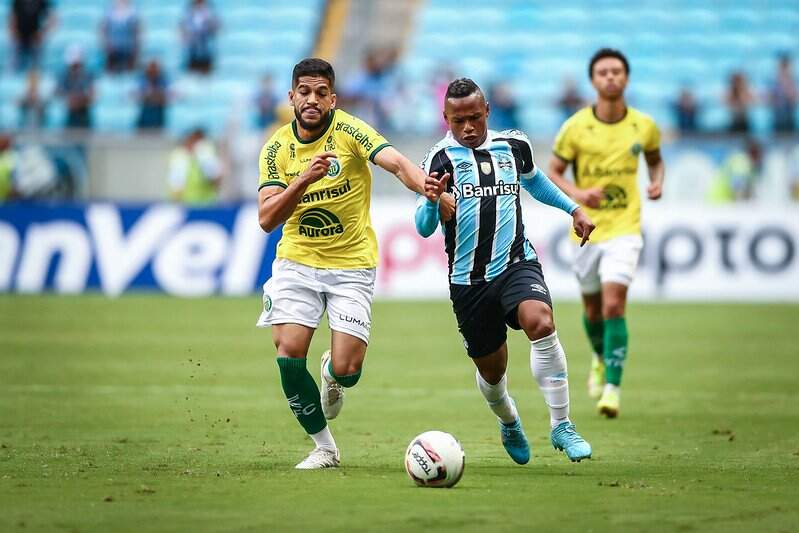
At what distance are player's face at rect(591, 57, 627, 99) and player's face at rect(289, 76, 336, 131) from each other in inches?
156

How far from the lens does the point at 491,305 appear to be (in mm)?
8094

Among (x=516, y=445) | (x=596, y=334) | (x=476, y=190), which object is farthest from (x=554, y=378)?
(x=596, y=334)

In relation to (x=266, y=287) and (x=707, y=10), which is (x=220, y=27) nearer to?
(x=707, y=10)

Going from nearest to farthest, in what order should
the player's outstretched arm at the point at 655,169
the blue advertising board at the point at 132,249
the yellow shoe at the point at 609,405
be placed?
the yellow shoe at the point at 609,405 → the player's outstretched arm at the point at 655,169 → the blue advertising board at the point at 132,249

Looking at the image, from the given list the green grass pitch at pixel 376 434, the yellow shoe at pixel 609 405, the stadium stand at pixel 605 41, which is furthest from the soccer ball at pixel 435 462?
the stadium stand at pixel 605 41

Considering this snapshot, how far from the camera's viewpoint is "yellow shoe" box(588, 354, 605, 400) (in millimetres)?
11719

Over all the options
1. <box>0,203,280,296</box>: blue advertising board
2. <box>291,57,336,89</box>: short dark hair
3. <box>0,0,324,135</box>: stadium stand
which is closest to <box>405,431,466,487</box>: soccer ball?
<box>291,57,336,89</box>: short dark hair

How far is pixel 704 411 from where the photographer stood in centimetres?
1091

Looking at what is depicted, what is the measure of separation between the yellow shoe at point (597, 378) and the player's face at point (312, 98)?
4.53 m

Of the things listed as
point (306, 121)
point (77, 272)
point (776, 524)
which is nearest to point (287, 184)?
point (306, 121)

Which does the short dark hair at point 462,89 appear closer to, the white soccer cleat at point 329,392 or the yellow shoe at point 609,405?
the white soccer cleat at point 329,392

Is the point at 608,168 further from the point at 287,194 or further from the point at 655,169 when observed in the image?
the point at 287,194

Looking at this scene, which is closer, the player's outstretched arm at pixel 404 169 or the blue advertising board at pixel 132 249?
the player's outstretched arm at pixel 404 169

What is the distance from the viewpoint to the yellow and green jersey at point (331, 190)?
8.12 m
